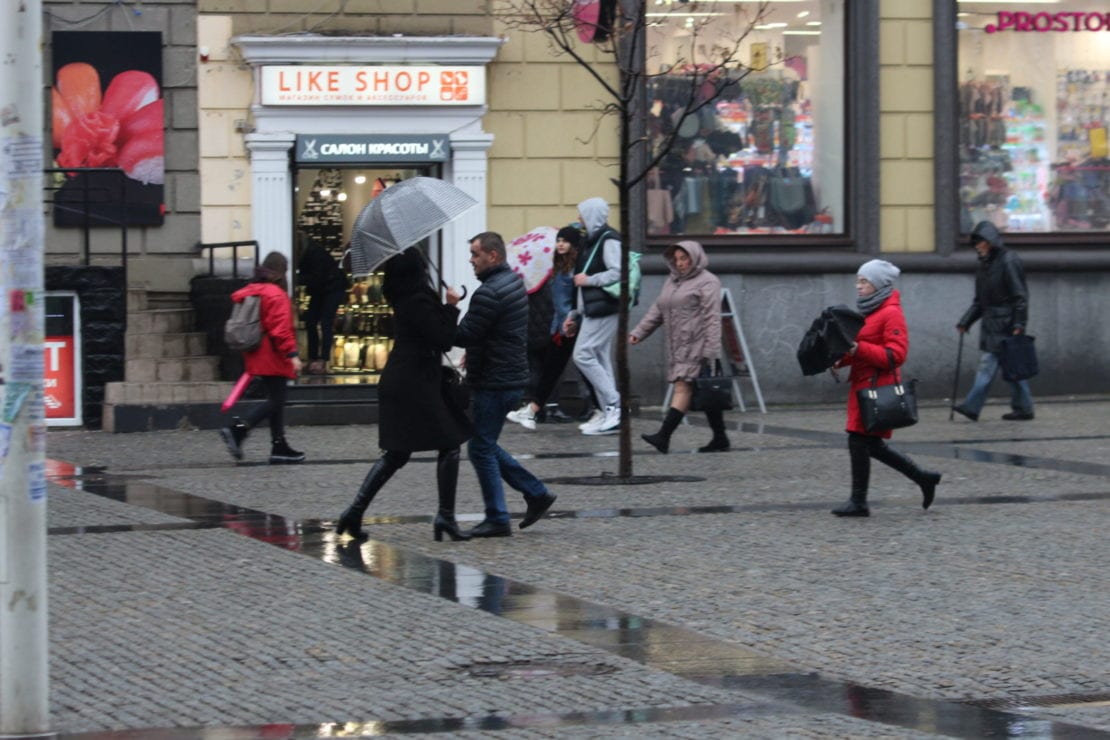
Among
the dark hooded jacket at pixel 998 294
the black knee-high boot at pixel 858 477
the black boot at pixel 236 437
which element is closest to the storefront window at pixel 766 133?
the dark hooded jacket at pixel 998 294

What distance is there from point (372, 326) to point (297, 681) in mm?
13132

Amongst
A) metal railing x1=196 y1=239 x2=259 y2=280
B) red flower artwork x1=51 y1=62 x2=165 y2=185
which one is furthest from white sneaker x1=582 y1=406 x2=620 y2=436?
red flower artwork x1=51 y1=62 x2=165 y2=185

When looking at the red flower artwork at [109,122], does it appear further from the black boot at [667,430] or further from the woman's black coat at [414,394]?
the woman's black coat at [414,394]

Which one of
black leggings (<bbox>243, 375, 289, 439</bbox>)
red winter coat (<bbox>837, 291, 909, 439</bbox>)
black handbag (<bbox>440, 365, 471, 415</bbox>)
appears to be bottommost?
black leggings (<bbox>243, 375, 289, 439</bbox>)

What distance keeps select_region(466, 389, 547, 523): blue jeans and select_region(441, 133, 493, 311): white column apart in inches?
351

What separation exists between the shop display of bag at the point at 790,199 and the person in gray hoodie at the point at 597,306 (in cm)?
413

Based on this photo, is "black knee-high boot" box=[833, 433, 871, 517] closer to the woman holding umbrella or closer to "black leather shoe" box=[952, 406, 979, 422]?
the woman holding umbrella

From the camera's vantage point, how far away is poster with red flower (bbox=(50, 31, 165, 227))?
62.3 feet

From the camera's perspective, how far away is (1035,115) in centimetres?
2106

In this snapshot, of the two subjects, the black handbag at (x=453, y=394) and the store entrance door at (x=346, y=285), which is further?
the store entrance door at (x=346, y=285)

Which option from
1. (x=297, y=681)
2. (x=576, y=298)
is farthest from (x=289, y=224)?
(x=297, y=681)

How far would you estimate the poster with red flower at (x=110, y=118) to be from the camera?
1900 cm

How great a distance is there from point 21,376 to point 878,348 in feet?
20.6

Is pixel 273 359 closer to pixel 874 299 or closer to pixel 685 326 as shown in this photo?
pixel 685 326
